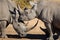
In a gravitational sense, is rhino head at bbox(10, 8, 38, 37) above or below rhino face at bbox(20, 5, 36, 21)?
below

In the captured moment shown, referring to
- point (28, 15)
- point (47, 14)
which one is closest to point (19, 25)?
point (28, 15)

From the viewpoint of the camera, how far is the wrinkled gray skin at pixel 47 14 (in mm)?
11727

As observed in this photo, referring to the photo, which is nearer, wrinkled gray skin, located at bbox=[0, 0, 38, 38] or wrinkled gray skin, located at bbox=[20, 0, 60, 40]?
wrinkled gray skin, located at bbox=[20, 0, 60, 40]

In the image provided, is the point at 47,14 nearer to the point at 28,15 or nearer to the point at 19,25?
the point at 28,15

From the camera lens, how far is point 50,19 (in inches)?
463

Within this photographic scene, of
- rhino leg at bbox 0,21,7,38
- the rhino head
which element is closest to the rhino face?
the rhino head

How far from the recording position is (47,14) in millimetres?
11727

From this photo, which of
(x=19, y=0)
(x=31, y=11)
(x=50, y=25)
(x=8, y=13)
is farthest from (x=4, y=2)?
(x=19, y=0)

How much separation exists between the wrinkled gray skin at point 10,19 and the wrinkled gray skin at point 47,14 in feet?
1.16

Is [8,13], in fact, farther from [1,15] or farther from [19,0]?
[19,0]

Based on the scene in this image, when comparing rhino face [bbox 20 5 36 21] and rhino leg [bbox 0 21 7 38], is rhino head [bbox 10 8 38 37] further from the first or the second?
rhino leg [bbox 0 21 7 38]

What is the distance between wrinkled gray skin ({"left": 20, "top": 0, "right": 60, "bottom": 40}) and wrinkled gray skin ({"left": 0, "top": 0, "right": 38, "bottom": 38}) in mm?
352

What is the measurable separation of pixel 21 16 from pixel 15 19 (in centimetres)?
36

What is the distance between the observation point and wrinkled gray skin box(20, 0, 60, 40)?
38.5ft
